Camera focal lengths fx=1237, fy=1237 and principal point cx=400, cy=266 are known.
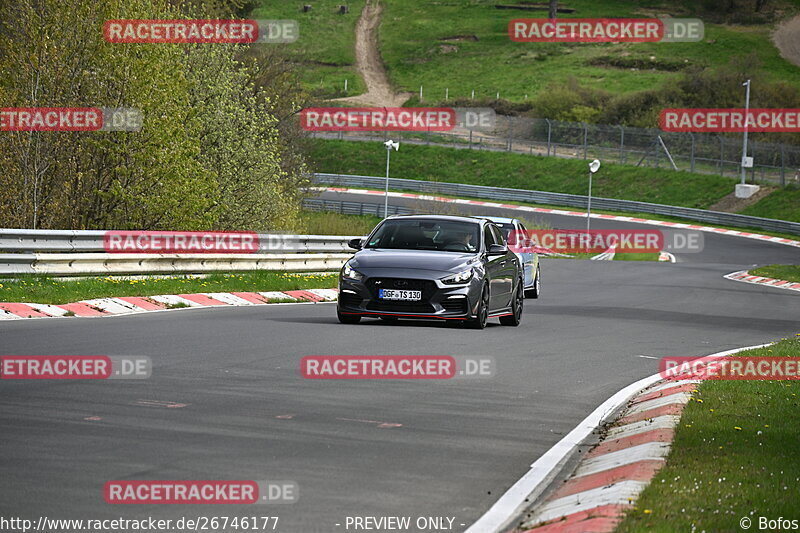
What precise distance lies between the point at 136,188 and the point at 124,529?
79.5 ft

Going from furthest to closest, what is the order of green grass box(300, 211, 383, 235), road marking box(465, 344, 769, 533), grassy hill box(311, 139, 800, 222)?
grassy hill box(311, 139, 800, 222) < green grass box(300, 211, 383, 235) < road marking box(465, 344, 769, 533)

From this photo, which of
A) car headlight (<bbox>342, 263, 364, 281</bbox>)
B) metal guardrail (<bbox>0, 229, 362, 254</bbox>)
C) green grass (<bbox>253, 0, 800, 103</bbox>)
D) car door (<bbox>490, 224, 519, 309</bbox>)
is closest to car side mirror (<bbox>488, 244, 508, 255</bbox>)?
car door (<bbox>490, 224, 519, 309</bbox>)

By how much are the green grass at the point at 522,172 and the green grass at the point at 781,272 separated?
2602 centimetres

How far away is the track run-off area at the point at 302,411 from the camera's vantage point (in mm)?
6773

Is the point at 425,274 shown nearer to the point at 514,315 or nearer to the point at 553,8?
the point at 514,315

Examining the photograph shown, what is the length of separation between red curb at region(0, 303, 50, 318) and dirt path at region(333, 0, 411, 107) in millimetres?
88104

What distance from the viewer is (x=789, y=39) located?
412 ft

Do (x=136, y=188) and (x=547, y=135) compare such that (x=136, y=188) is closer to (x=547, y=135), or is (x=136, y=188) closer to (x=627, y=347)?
(x=627, y=347)

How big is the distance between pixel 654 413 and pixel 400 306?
6.89 metres

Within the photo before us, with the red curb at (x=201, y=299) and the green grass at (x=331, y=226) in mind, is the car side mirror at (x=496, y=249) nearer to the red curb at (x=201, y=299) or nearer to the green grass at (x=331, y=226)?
the red curb at (x=201, y=299)

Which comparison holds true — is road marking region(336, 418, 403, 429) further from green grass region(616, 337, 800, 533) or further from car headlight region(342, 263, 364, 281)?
car headlight region(342, 263, 364, 281)

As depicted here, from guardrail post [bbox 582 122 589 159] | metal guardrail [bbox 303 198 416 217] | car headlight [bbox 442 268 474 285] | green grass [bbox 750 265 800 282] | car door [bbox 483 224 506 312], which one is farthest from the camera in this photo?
guardrail post [bbox 582 122 589 159]

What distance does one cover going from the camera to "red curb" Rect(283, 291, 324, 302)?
78.3 ft

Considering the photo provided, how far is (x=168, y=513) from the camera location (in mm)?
6246
